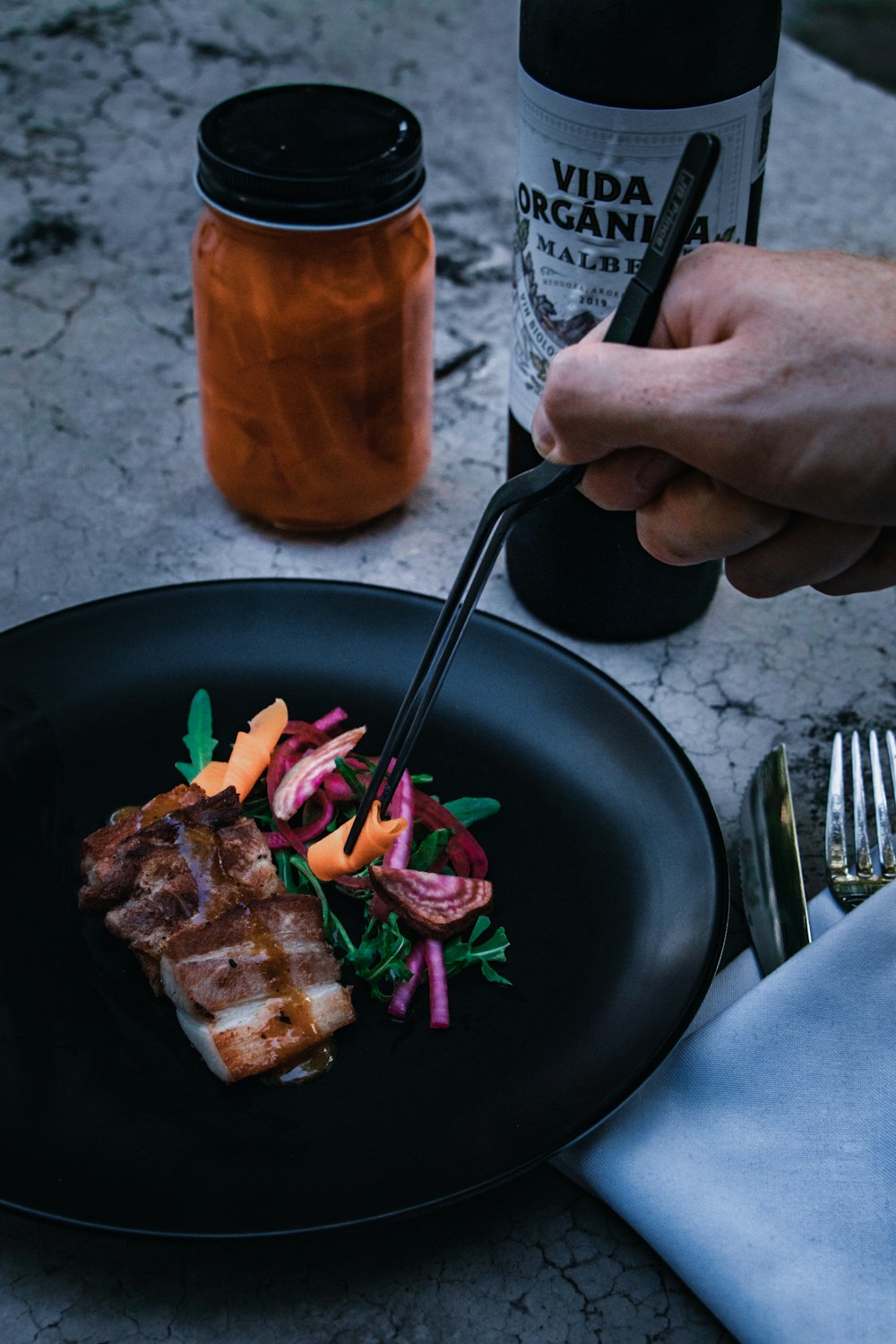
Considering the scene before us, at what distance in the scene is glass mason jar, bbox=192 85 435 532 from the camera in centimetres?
98

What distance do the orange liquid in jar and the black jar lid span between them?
0.02 m

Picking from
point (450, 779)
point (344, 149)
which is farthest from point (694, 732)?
point (344, 149)

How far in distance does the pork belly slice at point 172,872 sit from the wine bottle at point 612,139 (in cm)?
37

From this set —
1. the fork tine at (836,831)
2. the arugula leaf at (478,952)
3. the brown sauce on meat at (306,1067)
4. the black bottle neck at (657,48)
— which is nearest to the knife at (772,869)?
the fork tine at (836,831)

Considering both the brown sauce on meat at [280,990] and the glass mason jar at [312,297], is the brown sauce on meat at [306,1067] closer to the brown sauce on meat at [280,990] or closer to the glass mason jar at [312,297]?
the brown sauce on meat at [280,990]

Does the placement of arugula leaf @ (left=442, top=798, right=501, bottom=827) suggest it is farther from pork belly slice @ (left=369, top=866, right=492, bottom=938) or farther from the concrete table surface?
the concrete table surface

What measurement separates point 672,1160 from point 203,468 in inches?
31.8

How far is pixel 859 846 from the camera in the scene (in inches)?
33.0

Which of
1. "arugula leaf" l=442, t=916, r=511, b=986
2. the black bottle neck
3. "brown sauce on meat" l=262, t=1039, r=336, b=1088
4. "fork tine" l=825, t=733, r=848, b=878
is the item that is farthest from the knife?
the black bottle neck

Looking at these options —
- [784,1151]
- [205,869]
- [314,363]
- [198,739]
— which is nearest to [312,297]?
[314,363]

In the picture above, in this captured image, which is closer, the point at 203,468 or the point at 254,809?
the point at 254,809

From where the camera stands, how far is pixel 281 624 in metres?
0.99

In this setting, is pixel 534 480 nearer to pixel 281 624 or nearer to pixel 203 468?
pixel 281 624

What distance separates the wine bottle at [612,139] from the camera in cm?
84
